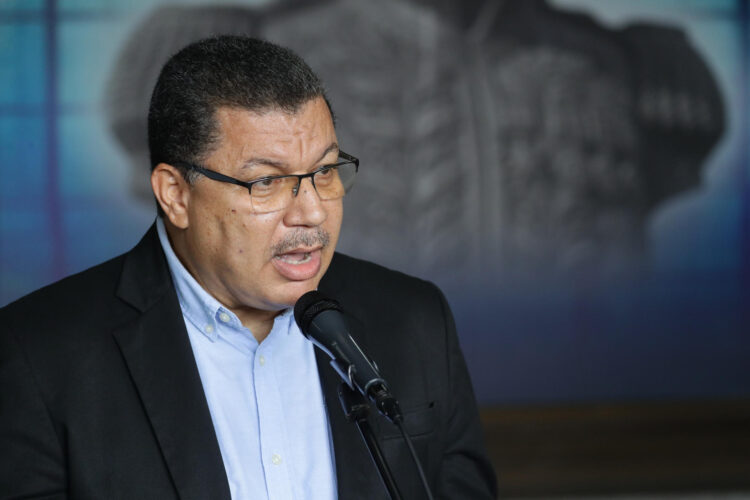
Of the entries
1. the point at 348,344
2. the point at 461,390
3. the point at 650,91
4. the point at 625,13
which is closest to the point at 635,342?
the point at 650,91

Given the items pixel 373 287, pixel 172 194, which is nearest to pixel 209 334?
pixel 172 194

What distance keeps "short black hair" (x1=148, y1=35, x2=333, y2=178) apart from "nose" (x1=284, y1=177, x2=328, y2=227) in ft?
0.45

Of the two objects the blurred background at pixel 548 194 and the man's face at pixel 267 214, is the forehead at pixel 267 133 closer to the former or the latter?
the man's face at pixel 267 214

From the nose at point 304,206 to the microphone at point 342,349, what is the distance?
0.86 ft

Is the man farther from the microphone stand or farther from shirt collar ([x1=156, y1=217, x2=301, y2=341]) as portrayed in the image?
the microphone stand

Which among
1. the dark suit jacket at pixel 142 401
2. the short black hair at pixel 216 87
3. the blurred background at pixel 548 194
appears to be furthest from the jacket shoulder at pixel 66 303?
the blurred background at pixel 548 194

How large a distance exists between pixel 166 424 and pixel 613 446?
270cm

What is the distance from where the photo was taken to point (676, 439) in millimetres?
3918

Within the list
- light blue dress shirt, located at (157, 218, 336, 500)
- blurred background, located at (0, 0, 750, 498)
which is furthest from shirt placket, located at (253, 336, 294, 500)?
blurred background, located at (0, 0, 750, 498)

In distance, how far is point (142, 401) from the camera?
1.62 metres

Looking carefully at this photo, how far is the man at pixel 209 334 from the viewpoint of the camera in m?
1.58

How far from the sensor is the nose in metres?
1.62

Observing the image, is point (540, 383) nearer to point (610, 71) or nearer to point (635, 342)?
point (635, 342)

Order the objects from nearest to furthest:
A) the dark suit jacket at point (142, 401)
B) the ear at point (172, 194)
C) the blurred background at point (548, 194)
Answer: the dark suit jacket at point (142, 401) < the ear at point (172, 194) < the blurred background at point (548, 194)
